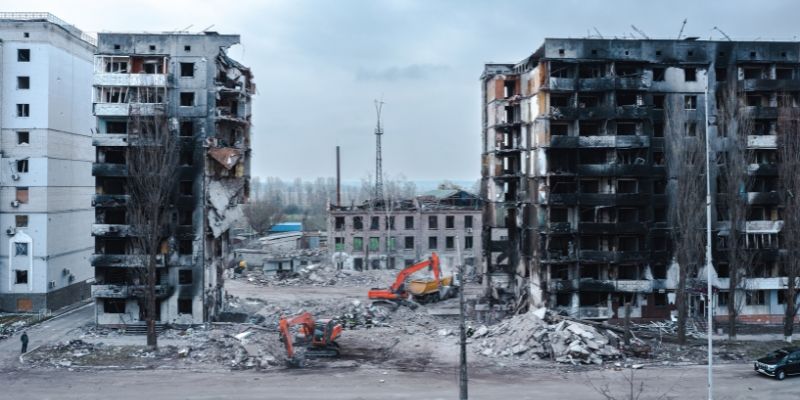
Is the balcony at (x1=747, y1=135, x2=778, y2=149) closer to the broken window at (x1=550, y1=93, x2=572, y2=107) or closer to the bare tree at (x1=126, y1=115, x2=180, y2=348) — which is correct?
the broken window at (x1=550, y1=93, x2=572, y2=107)

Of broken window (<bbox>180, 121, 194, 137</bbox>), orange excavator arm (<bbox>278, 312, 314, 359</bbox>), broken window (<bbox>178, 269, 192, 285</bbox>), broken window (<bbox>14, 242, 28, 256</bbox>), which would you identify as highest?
broken window (<bbox>180, 121, 194, 137</bbox>)

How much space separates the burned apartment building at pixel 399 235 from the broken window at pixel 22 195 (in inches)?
1200

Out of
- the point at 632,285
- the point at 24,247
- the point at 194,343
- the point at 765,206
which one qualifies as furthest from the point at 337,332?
the point at 765,206

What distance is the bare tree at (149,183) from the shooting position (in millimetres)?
40812

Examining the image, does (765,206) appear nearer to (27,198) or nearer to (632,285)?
(632,285)

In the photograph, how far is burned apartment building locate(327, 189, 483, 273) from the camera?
72.5 m

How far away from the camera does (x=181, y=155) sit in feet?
146

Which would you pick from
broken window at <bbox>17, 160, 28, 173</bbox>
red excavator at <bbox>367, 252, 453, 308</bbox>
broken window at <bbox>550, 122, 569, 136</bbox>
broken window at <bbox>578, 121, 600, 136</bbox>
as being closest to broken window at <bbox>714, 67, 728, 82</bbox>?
broken window at <bbox>578, 121, 600, 136</bbox>

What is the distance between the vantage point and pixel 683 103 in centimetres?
4600

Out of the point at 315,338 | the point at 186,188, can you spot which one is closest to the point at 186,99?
the point at 186,188

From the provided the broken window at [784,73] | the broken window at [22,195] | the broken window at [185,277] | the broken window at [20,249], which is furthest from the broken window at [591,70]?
the broken window at [20,249]

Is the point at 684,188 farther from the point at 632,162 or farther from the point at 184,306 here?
the point at 184,306

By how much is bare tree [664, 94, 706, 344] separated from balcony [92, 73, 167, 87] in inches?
1359

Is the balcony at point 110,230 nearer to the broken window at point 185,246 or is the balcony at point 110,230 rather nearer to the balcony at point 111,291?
the balcony at point 111,291
